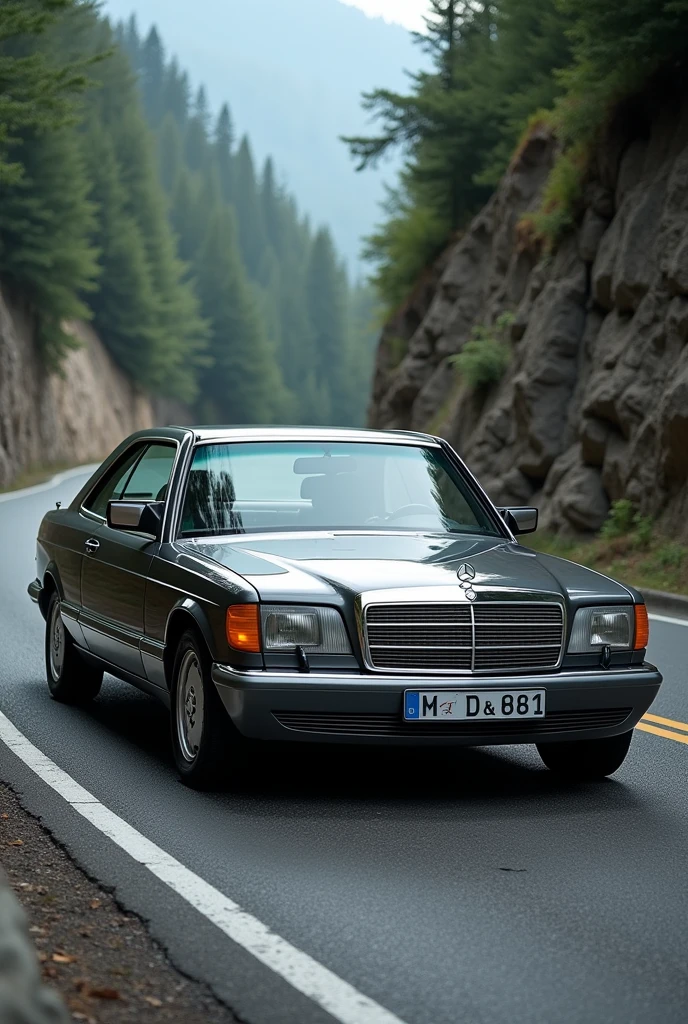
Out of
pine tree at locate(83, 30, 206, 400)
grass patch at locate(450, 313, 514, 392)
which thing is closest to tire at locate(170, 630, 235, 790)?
grass patch at locate(450, 313, 514, 392)

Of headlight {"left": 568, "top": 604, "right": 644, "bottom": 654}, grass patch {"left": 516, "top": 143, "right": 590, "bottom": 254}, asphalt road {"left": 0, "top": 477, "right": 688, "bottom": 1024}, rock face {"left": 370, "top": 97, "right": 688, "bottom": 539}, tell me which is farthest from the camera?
grass patch {"left": 516, "top": 143, "right": 590, "bottom": 254}

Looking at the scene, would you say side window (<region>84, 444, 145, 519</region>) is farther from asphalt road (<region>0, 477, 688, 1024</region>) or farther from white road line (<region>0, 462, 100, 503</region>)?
white road line (<region>0, 462, 100, 503</region>)

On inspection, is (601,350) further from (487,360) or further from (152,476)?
(152,476)

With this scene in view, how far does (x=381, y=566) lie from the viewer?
6.65 metres

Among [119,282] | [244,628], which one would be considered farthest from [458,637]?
[119,282]

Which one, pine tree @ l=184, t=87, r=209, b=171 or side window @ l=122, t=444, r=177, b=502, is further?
pine tree @ l=184, t=87, r=209, b=171

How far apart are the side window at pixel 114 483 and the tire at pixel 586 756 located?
9.71 feet

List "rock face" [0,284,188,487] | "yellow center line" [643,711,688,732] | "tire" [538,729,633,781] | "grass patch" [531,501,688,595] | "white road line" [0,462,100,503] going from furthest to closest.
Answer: "rock face" [0,284,188,487]
"white road line" [0,462,100,503]
"grass patch" [531,501,688,595]
"yellow center line" [643,711,688,732]
"tire" [538,729,633,781]

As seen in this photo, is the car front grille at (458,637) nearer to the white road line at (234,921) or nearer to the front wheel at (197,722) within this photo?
the front wheel at (197,722)

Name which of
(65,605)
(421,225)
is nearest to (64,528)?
(65,605)

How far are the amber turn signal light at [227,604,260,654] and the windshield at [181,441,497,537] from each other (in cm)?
109

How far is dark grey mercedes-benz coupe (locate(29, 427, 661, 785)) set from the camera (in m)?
6.23

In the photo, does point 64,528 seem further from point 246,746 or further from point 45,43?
point 45,43

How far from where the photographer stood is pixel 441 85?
33750 millimetres
